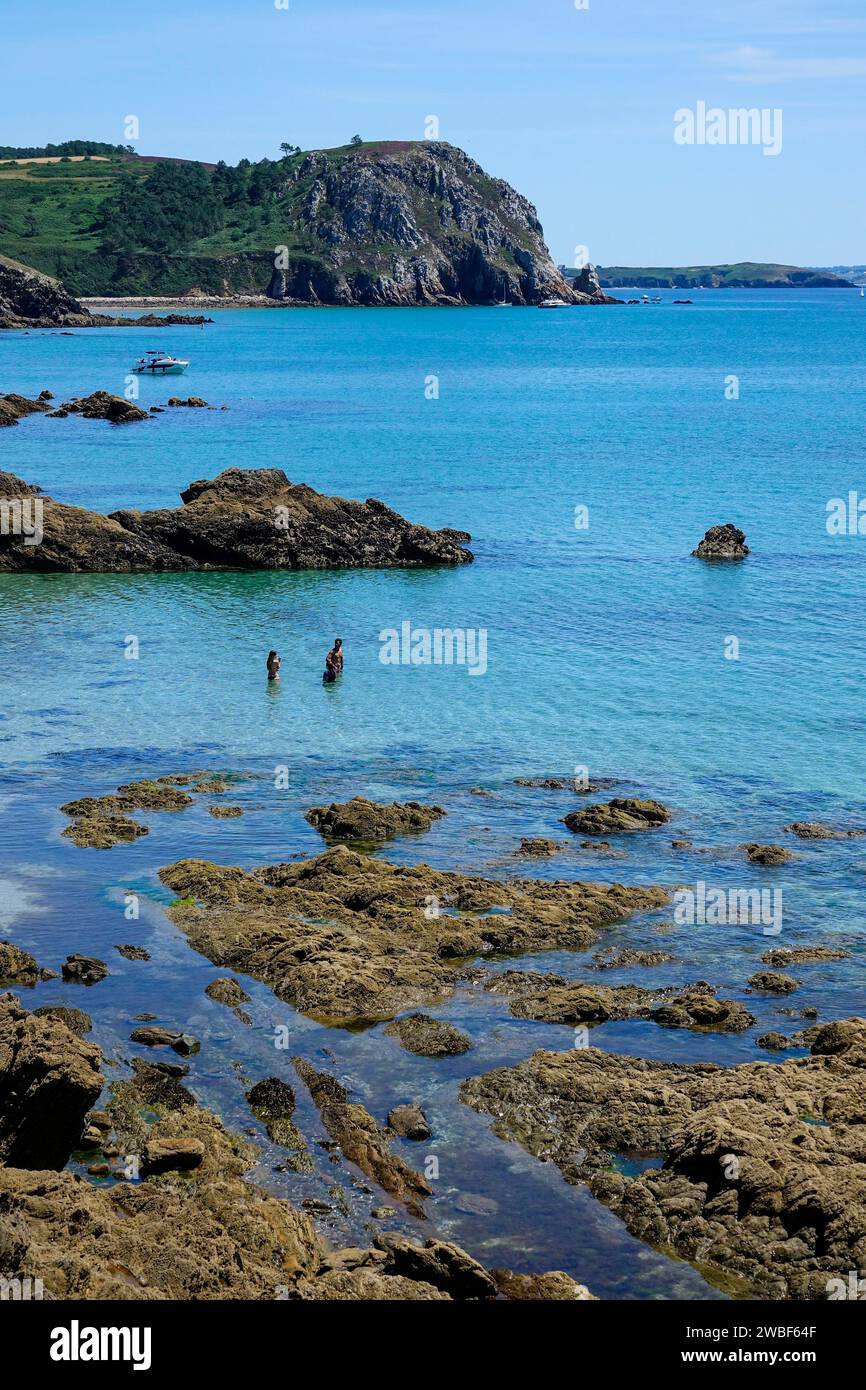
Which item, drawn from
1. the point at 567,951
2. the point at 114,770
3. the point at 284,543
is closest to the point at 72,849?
the point at 114,770

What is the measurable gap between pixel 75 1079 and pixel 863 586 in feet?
156

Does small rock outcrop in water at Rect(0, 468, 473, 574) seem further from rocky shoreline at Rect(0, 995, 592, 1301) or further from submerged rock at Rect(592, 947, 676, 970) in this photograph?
rocky shoreline at Rect(0, 995, 592, 1301)

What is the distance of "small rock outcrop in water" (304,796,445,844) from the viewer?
31.1 m

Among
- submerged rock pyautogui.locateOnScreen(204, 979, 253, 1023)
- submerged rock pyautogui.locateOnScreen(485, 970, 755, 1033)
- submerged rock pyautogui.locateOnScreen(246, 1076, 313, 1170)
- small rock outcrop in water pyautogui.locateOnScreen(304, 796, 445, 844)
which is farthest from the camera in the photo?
small rock outcrop in water pyautogui.locateOnScreen(304, 796, 445, 844)

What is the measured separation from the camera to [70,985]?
932 inches

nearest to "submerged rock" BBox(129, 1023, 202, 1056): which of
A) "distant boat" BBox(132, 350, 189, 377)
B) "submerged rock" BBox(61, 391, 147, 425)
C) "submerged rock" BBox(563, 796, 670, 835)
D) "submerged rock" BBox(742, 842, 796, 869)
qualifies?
"submerged rock" BBox(563, 796, 670, 835)

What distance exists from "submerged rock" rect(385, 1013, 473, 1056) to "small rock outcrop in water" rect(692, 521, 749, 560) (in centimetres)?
4426

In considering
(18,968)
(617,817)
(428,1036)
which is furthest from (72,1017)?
(617,817)

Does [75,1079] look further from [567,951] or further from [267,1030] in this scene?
[567,951]

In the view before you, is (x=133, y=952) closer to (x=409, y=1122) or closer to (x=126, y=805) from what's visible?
(x=409, y=1122)

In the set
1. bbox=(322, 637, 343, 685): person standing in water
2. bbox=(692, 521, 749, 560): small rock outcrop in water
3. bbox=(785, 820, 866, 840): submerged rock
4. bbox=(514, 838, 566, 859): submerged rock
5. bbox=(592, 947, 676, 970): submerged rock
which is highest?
bbox=(692, 521, 749, 560): small rock outcrop in water

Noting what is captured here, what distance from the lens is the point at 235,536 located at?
200 feet

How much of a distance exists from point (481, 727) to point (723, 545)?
28425mm

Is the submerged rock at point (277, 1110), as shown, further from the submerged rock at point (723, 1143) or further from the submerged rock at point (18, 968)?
the submerged rock at point (18, 968)
